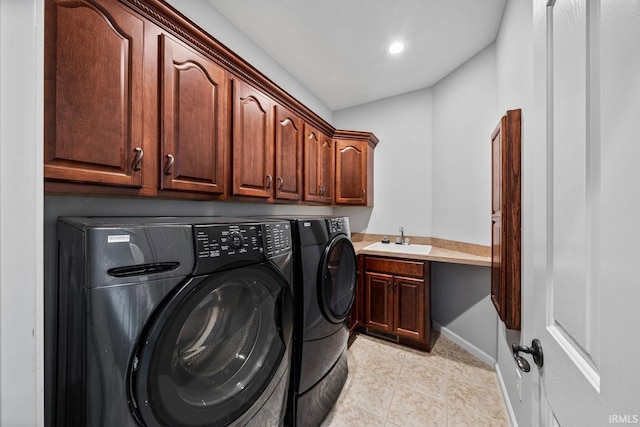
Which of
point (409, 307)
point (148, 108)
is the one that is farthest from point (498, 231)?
point (148, 108)

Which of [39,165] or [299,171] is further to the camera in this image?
[299,171]

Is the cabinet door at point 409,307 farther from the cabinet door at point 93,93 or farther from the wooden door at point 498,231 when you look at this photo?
the cabinet door at point 93,93

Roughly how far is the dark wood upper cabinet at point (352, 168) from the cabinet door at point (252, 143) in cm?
114

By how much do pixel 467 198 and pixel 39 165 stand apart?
8.65 feet

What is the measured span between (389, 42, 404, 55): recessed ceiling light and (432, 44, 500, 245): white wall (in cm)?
72

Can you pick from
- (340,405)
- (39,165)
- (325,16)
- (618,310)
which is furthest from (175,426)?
(325,16)

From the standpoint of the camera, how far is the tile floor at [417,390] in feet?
4.98

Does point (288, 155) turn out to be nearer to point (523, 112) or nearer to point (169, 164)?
point (169, 164)

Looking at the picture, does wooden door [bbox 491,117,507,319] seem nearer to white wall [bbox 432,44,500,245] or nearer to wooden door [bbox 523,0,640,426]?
white wall [bbox 432,44,500,245]

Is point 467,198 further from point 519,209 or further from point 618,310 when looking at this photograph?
point 618,310

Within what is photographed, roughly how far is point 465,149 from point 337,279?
1766 mm

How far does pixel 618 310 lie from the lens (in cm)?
36

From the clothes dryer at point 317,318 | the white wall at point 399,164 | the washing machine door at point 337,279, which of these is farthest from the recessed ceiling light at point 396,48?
the washing machine door at point 337,279

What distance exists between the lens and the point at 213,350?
93 centimetres
